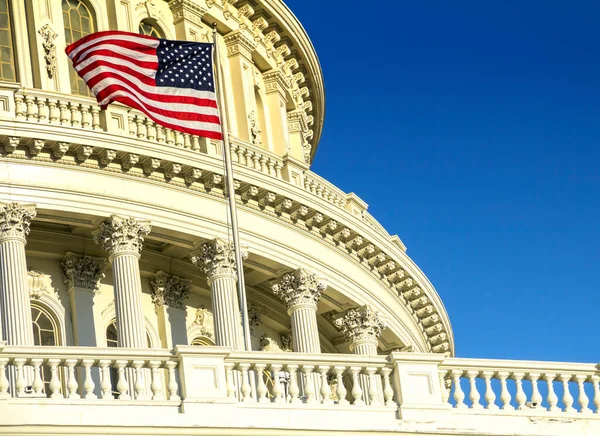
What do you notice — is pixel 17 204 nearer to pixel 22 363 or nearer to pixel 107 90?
pixel 107 90

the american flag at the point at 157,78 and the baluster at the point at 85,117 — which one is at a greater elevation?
the baluster at the point at 85,117

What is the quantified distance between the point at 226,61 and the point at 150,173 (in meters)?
9.73

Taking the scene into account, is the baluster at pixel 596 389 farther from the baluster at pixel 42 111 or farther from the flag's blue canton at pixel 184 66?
the baluster at pixel 42 111

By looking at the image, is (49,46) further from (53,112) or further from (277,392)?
(277,392)

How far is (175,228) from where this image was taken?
41938mm

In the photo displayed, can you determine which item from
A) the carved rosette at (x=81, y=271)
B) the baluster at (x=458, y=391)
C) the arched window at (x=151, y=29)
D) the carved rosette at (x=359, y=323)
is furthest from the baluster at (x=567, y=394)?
the arched window at (x=151, y=29)

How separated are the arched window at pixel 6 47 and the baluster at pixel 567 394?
64.1ft

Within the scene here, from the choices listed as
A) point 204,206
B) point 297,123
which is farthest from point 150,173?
point 297,123

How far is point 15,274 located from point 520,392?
13.7m

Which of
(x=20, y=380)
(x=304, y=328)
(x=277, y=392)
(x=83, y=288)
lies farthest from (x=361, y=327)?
(x=20, y=380)

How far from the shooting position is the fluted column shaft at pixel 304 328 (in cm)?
4331

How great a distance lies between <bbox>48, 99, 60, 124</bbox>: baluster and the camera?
40281 millimetres

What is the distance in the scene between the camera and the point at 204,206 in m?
42.6

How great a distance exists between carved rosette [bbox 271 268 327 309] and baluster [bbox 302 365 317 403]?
1559 cm
